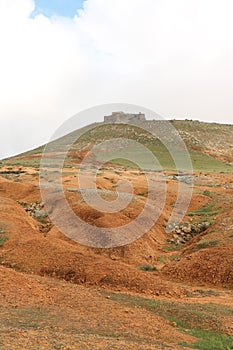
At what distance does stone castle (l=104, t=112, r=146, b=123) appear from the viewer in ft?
326

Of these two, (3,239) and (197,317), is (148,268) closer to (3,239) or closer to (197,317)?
(3,239)

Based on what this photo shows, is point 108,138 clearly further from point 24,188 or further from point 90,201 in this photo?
point 90,201

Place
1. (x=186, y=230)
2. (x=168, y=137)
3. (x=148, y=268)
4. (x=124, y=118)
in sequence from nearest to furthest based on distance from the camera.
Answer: (x=148, y=268), (x=186, y=230), (x=168, y=137), (x=124, y=118)

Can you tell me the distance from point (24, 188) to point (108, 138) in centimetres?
5115

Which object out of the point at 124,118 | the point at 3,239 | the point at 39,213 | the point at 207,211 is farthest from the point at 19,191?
the point at 124,118

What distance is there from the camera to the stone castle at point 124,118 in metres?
Answer: 99.3

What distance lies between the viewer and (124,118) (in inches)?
3952

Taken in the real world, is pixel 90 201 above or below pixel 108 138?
below

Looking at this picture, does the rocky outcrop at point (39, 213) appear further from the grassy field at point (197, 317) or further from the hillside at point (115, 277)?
the grassy field at point (197, 317)

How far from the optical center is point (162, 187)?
129 feet

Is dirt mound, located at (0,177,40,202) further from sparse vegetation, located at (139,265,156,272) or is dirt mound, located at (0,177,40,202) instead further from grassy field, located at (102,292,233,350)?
grassy field, located at (102,292,233,350)

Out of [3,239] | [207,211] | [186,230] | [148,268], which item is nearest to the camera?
[148,268]

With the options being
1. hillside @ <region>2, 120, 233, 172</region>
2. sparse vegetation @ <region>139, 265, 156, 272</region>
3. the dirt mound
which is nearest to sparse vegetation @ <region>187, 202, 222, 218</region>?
sparse vegetation @ <region>139, 265, 156, 272</region>

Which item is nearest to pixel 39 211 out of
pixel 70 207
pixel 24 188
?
pixel 70 207
